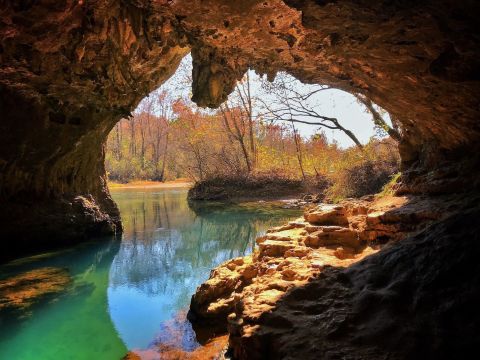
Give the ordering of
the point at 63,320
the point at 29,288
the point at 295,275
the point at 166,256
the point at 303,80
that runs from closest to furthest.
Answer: the point at 295,275
the point at 63,320
the point at 29,288
the point at 303,80
the point at 166,256

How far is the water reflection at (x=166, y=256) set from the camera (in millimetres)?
5766

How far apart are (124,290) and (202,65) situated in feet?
15.9

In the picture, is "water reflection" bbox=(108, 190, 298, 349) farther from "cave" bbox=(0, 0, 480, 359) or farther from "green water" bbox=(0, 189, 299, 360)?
"cave" bbox=(0, 0, 480, 359)

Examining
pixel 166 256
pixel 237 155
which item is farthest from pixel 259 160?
pixel 166 256

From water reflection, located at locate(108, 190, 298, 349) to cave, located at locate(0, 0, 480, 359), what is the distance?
2.42 meters

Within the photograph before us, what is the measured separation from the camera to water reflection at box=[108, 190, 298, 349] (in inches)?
227

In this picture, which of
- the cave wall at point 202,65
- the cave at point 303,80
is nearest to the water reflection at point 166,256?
the cave at point 303,80

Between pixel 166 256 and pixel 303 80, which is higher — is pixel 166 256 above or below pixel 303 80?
below

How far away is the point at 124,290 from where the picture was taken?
713 cm

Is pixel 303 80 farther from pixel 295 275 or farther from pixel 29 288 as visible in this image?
pixel 29 288

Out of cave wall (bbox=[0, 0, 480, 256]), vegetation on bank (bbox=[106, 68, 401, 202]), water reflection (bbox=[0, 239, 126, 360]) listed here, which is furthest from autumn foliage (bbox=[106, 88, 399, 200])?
water reflection (bbox=[0, 239, 126, 360])

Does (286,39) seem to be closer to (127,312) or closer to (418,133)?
(418,133)

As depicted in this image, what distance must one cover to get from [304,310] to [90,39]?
5235 millimetres

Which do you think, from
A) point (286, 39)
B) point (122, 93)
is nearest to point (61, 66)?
point (122, 93)
